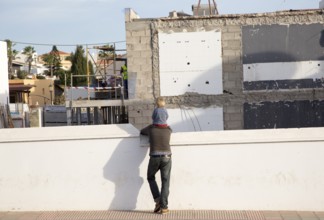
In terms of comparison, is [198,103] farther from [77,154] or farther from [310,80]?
[77,154]

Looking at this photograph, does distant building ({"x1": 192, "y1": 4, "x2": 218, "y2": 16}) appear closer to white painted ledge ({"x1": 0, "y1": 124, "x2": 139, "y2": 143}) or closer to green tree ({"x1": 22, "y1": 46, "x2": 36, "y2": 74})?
white painted ledge ({"x1": 0, "y1": 124, "x2": 139, "y2": 143})

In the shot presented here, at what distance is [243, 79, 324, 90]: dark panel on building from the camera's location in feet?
55.7

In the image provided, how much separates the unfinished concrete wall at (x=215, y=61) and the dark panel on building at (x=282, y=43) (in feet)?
0.38

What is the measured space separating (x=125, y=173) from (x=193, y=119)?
916 centimetres

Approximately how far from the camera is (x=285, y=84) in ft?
55.7

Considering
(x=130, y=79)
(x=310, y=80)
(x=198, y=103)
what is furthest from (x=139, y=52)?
(x=310, y=80)

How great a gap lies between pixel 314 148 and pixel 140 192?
278 centimetres

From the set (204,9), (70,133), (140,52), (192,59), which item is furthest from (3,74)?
(70,133)

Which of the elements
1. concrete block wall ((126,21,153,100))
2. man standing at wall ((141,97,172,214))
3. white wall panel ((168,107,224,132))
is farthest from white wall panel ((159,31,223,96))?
man standing at wall ((141,97,172,214))

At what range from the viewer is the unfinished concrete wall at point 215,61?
16.8 metres

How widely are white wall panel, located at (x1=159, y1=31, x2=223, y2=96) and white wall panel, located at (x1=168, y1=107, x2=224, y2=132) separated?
27.6 inches

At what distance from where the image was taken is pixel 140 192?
8.16 meters

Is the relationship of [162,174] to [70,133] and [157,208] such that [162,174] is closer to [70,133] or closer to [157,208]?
[157,208]

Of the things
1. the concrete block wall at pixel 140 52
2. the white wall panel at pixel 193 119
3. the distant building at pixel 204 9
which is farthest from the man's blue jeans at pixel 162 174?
the distant building at pixel 204 9
